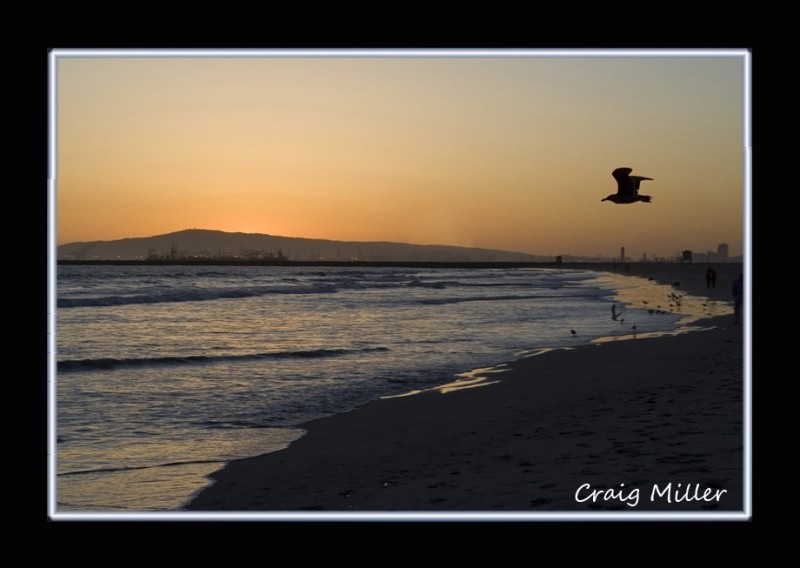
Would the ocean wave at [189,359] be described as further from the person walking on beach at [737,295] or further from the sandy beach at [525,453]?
the person walking on beach at [737,295]

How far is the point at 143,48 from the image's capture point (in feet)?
18.5

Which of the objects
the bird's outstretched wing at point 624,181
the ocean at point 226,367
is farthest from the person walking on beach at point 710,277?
the bird's outstretched wing at point 624,181

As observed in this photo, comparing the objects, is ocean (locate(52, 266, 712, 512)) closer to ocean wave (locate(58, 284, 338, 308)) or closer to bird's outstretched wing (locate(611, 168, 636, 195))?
ocean wave (locate(58, 284, 338, 308))

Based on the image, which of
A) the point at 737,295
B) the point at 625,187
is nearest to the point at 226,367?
the point at 625,187

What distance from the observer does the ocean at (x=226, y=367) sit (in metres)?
8.24

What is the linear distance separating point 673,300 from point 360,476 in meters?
28.9

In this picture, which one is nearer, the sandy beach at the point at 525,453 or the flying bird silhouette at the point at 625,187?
the sandy beach at the point at 525,453

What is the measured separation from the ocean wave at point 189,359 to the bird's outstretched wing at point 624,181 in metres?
9.62

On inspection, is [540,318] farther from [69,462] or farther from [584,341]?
[69,462]

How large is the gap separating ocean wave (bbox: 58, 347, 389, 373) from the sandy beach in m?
5.65

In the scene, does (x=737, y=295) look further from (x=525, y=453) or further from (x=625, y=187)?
(x=525, y=453)

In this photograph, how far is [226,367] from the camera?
15.0 meters

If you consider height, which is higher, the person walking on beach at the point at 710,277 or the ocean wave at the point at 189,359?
the person walking on beach at the point at 710,277

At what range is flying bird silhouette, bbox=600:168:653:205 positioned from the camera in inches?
316
